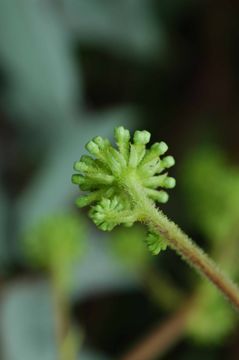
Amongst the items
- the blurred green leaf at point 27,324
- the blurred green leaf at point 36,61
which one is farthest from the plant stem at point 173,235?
the blurred green leaf at point 36,61

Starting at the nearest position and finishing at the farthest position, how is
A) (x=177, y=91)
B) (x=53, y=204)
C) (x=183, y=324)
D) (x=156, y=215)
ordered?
(x=156, y=215), (x=183, y=324), (x=53, y=204), (x=177, y=91)

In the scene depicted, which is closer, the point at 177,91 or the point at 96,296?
the point at 96,296

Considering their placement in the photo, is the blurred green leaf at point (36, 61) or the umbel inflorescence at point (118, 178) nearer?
the umbel inflorescence at point (118, 178)

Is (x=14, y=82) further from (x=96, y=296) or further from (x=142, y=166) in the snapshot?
(x=142, y=166)

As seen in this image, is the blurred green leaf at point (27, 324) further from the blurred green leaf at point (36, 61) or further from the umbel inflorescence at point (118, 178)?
the umbel inflorescence at point (118, 178)

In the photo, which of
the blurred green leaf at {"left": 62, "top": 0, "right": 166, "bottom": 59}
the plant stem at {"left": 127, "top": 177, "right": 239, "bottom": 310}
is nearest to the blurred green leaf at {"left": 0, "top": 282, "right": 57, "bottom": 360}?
the blurred green leaf at {"left": 62, "top": 0, "right": 166, "bottom": 59}

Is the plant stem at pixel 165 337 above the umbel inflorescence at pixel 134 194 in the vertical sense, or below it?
above

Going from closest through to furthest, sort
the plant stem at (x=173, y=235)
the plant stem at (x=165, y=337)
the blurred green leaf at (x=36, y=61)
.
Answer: the plant stem at (x=173, y=235)
the plant stem at (x=165, y=337)
the blurred green leaf at (x=36, y=61)

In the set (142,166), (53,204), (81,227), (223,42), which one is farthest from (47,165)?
(142,166)
